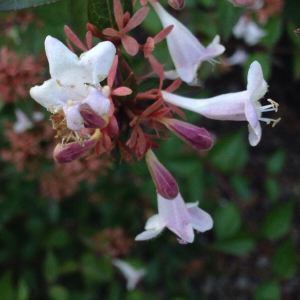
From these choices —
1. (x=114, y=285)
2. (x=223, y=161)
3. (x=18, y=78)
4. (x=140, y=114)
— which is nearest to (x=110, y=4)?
(x=140, y=114)

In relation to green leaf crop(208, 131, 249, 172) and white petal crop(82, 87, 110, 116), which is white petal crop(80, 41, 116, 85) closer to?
white petal crop(82, 87, 110, 116)

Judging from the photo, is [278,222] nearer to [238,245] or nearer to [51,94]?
[238,245]

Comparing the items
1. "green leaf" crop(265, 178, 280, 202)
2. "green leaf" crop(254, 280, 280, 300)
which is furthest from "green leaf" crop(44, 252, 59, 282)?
"green leaf" crop(265, 178, 280, 202)

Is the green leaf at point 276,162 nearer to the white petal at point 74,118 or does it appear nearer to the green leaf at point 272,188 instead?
the green leaf at point 272,188

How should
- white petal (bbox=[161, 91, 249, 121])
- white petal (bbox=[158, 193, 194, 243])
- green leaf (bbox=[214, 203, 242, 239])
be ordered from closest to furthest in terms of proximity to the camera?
white petal (bbox=[161, 91, 249, 121])
white petal (bbox=[158, 193, 194, 243])
green leaf (bbox=[214, 203, 242, 239])

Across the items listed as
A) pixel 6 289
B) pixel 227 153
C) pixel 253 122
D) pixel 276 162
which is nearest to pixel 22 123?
pixel 6 289

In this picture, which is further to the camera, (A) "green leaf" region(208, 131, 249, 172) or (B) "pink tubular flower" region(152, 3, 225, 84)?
(A) "green leaf" region(208, 131, 249, 172)

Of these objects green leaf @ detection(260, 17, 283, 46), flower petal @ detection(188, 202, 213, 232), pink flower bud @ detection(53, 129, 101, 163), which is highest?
pink flower bud @ detection(53, 129, 101, 163)
